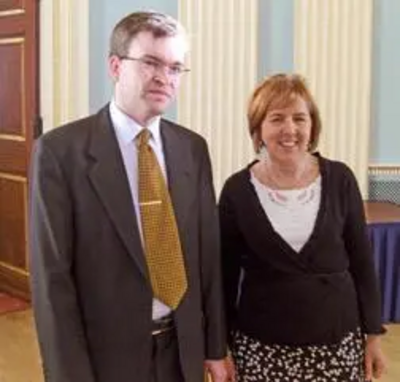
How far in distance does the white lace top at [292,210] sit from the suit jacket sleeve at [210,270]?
18 cm

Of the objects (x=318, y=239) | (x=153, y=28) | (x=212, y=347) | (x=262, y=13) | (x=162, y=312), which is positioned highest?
(x=262, y=13)

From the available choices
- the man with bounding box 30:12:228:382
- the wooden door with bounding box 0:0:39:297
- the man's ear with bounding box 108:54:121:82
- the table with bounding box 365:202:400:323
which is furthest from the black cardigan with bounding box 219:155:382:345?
the wooden door with bounding box 0:0:39:297

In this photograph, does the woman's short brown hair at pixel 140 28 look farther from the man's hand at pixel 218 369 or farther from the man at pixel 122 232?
the man's hand at pixel 218 369

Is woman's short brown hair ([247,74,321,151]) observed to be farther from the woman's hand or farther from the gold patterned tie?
the woman's hand

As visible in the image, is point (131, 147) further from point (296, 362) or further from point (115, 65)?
point (296, 362)

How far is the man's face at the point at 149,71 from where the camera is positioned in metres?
1.48

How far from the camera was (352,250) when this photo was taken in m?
1.87

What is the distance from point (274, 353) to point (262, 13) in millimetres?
3363

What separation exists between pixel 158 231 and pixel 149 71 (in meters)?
0.34

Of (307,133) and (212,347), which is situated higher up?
(307,133)

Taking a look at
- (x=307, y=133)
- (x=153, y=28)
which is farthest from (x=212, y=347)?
(x=153, y=28)

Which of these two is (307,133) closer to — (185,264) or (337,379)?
(185,264)

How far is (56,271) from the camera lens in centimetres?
148

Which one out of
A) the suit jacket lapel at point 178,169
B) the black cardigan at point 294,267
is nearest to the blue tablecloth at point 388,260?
the black cardigan at point 294,267
